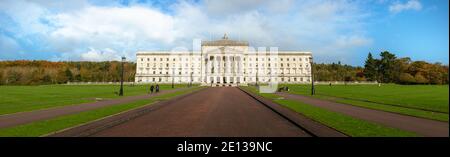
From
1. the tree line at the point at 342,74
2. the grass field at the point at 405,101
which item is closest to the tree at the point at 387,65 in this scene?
the tree line at the point at 342,74

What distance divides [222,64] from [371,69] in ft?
209

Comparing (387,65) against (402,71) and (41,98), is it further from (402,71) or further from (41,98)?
(41,98)

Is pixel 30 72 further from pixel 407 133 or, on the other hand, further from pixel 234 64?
pixel 407 133

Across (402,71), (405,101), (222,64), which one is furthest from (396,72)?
(405,101)

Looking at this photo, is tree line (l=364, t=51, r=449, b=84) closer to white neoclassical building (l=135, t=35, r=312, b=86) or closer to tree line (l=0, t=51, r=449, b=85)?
tree line (l=0, t=51, r=449, b=85)

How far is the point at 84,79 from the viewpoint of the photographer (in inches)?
5413

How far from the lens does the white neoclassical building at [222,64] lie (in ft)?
468

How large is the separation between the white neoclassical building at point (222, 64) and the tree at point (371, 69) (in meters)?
28.7

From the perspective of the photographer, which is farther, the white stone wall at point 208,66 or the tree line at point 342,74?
the white stone wall at point 208,66

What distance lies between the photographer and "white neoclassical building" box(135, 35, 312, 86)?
143 m

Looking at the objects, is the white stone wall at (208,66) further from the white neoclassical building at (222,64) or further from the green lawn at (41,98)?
the green lawn at (41,98)

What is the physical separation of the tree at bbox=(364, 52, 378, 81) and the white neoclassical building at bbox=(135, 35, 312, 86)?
28.7 metres

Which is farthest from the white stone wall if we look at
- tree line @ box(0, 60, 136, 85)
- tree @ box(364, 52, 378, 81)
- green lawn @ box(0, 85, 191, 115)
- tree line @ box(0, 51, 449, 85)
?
green lawn @ box(0, 85, 191, 115)
